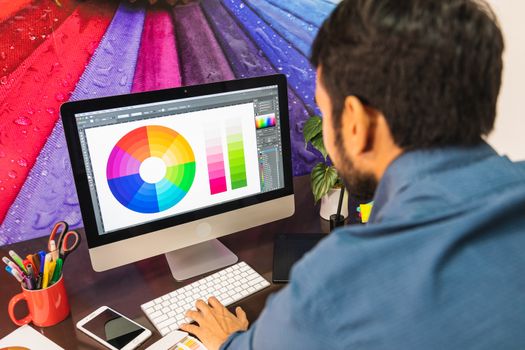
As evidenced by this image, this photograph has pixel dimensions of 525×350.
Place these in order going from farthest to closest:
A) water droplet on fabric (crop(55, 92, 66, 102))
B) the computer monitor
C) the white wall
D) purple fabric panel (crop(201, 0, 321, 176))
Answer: the white wall → purple fabric panel (crop(201, 0, 321, 176)) → water droplet on fabric (crop(55, 92, 66, 102)) → the computer monitor

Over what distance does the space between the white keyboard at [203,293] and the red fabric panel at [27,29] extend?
2.30ft

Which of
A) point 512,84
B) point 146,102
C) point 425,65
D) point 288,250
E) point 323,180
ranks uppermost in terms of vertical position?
point 425,65

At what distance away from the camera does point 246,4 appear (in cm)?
144

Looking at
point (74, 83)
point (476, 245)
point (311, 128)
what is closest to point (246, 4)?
point (311, 128)

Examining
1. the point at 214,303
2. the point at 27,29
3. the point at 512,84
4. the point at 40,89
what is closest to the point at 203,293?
the point at 214,303

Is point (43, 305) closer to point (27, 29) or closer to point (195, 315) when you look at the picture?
point (195, 315)

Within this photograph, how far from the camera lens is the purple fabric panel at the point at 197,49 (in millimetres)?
1384

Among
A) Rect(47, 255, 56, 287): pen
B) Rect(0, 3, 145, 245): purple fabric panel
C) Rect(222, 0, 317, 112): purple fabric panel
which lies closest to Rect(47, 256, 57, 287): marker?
Rect(47, 255, 56, 287): pen

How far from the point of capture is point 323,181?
1.38 metres

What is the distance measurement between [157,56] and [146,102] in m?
0.37

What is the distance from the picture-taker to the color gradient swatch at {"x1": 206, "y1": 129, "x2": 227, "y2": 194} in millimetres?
1165

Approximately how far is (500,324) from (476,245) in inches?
3.6

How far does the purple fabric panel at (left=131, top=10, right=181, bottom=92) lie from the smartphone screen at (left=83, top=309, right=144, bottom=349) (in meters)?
0.67

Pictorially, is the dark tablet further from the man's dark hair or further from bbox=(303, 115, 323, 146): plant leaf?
the man's dark hair
